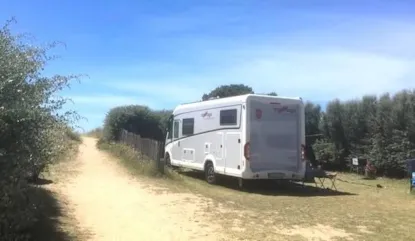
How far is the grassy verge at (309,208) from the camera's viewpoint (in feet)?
28.1

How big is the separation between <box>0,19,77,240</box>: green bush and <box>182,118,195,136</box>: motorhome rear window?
1105cm

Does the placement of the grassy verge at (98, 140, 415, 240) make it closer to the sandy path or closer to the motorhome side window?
the sandy path

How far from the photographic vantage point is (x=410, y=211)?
11.2 m

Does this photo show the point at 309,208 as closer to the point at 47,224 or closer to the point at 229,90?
the point at 47,224

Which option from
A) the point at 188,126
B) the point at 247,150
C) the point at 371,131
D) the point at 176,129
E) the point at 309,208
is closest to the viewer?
the point at 309,208

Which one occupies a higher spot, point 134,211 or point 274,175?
point 274,175

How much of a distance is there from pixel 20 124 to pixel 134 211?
4.51 m

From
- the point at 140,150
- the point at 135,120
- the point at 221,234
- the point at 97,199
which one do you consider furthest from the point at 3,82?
the point at 135,120

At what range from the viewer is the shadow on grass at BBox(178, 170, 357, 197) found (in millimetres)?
14430

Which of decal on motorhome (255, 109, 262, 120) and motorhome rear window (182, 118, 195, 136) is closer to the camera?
decal on motorhome (255, 109, 262, 120)

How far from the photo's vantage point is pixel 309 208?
11.2 metres

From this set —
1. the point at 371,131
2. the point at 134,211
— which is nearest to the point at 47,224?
the point at 134,211

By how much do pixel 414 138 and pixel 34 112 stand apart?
1529cm

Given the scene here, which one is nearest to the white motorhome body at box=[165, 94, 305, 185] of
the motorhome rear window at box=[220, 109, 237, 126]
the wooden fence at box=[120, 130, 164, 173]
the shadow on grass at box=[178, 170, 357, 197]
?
the motorhome rear window at box=[220, 109, 237, 126]
